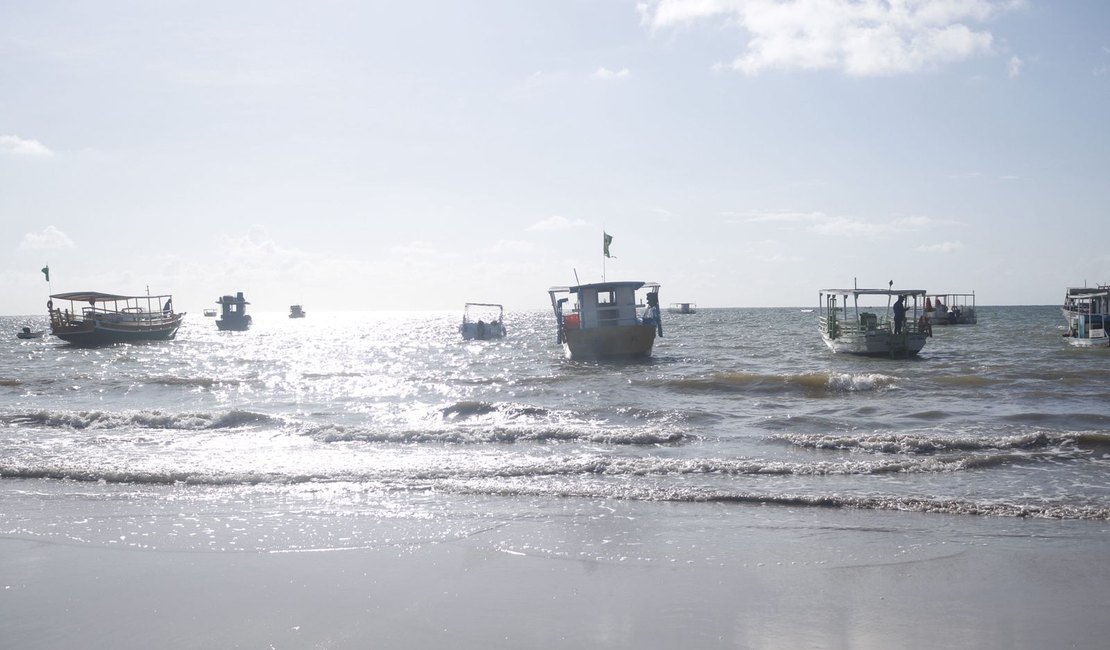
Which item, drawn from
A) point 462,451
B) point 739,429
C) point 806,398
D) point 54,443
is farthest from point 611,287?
point 54,443

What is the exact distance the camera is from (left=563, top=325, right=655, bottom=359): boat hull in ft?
105

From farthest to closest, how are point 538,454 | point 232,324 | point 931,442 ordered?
point 232,324, point 931,442, point 538,454

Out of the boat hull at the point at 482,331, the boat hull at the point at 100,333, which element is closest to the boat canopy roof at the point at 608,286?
the boat hull at the point at 482,331

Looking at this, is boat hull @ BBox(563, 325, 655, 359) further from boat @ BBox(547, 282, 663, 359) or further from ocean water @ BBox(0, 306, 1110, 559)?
ocean water @ BBox(0, 306, 1110, 559)

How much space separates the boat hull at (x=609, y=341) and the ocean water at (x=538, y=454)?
3660 mm

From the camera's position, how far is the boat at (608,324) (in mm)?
31812

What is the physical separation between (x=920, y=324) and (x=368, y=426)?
85.1 ft

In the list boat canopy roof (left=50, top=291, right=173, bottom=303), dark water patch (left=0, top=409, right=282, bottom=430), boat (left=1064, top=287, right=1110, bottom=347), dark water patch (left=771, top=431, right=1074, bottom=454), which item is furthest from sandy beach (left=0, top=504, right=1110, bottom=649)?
boat canopy roof (left=50, top=291, right=173, bottom=303)

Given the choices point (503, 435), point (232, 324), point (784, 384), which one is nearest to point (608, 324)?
point (784, 384)

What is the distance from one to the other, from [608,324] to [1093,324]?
84.1ft

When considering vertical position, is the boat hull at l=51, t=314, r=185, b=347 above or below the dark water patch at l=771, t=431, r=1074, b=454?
Answer: above

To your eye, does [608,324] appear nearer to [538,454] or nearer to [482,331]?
[538,454]

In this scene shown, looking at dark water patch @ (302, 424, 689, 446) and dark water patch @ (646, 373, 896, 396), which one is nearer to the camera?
dark water patch @ (302, 424, 689, 446)

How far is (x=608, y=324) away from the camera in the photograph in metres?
32.1
